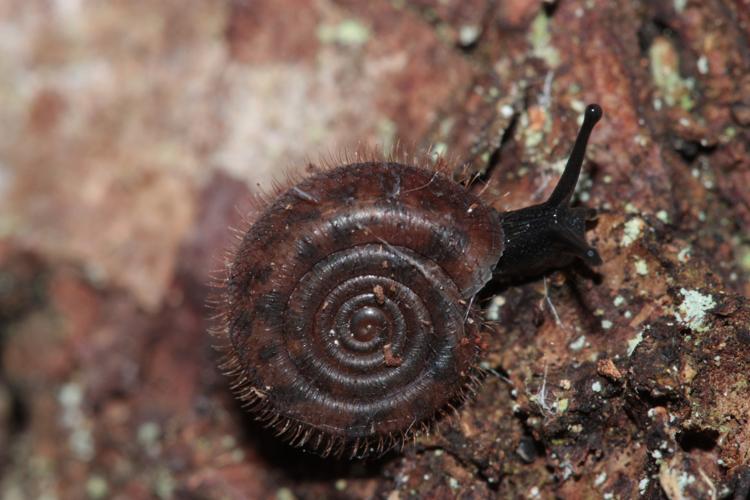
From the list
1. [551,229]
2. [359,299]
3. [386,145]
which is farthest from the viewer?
[386,145]

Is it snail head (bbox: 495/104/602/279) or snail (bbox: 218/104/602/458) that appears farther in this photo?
snail head (bbox: 495/104/602/279)

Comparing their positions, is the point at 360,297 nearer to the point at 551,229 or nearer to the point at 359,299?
the point at 359,299

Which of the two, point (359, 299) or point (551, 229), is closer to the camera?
point (359, 299)

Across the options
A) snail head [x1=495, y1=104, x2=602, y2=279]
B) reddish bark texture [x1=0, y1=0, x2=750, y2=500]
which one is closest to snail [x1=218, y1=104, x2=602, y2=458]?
snail head [x1=495, y1=104, x2=602, y2=279]

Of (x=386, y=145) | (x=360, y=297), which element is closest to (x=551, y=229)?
(x=360, y=297)

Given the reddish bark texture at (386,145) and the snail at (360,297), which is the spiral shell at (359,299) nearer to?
the snail at (360,297)

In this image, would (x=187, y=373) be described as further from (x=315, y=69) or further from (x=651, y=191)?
(x=651, y=191)

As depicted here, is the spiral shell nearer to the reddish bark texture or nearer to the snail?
the snail

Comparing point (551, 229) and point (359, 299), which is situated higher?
point (551, 229)
